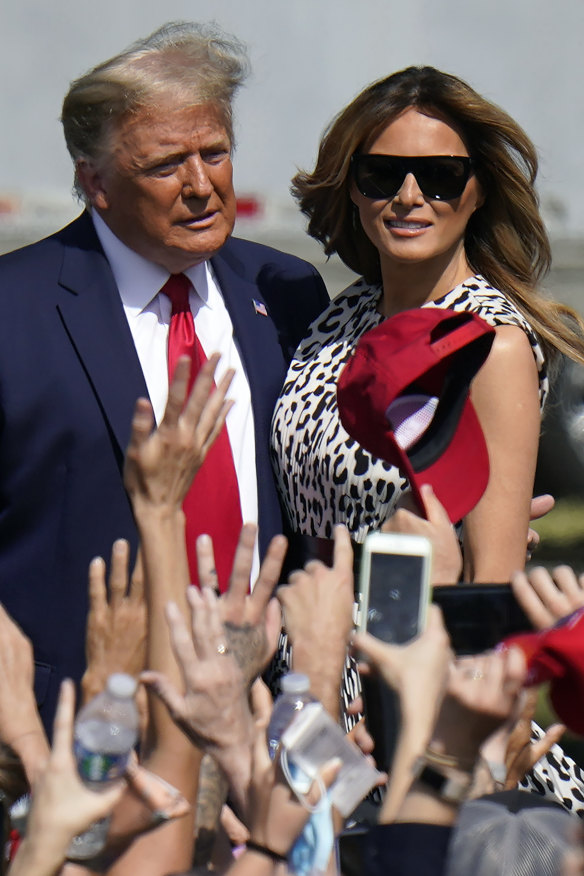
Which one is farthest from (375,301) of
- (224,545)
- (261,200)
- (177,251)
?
(261,200)

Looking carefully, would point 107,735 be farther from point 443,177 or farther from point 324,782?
point 443,177

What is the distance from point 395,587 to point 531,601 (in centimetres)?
19

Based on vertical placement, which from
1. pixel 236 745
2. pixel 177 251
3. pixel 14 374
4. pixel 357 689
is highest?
pixel 177 251

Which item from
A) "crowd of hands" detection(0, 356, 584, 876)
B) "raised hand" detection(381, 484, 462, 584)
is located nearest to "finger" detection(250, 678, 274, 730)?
"crowd of hands" detection(0, 356, 584, 876)

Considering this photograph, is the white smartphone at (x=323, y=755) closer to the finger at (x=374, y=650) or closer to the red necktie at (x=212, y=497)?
the finger at (x=374, y=650)

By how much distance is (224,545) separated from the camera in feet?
9.36

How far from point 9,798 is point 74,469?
834mm

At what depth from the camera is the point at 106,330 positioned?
9.41ft

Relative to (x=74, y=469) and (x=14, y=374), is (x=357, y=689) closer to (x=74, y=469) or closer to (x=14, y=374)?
(x=74, y=469)

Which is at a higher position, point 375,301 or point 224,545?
point 375,301

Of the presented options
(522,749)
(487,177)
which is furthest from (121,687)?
(487,177)

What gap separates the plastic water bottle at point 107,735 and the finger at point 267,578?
316 mm

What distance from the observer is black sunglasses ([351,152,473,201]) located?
2.84m

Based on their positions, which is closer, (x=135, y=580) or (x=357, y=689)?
(x=135, y=580)
